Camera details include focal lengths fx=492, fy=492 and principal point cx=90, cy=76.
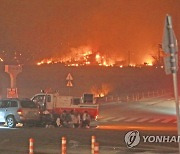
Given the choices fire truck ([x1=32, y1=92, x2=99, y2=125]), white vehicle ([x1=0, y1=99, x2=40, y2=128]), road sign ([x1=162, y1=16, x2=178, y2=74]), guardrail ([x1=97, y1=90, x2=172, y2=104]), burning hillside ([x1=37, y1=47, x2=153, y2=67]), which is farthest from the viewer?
burning hillside ([x1=37, y1=47, x2=153, y2=67])

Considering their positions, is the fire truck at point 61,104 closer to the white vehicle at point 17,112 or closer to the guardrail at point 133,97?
the white vehicle at point 17,112

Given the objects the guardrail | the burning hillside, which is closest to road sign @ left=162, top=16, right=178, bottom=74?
the guardrail

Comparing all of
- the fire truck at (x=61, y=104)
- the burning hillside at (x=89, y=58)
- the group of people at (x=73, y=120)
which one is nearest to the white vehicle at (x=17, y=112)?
the group of people at (x=73, y=120)

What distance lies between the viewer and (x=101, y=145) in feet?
59.7

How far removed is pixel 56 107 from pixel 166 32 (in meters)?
21.0

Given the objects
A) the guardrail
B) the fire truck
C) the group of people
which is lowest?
the group of people

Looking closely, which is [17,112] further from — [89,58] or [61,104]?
[89,58]

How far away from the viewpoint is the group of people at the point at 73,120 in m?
29.5

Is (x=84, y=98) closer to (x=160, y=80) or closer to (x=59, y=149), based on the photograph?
(x=59, y=149)

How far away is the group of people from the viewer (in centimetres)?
2953

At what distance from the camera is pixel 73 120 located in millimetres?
29516

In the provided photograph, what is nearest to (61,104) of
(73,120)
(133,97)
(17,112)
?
(73,120)

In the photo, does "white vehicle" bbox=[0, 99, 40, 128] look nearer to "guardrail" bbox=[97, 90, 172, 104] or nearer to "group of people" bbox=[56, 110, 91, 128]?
"group of people" bbox=[56, 110, 91, 128]

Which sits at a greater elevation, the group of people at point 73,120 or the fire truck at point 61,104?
the fire truck at point 61,104
